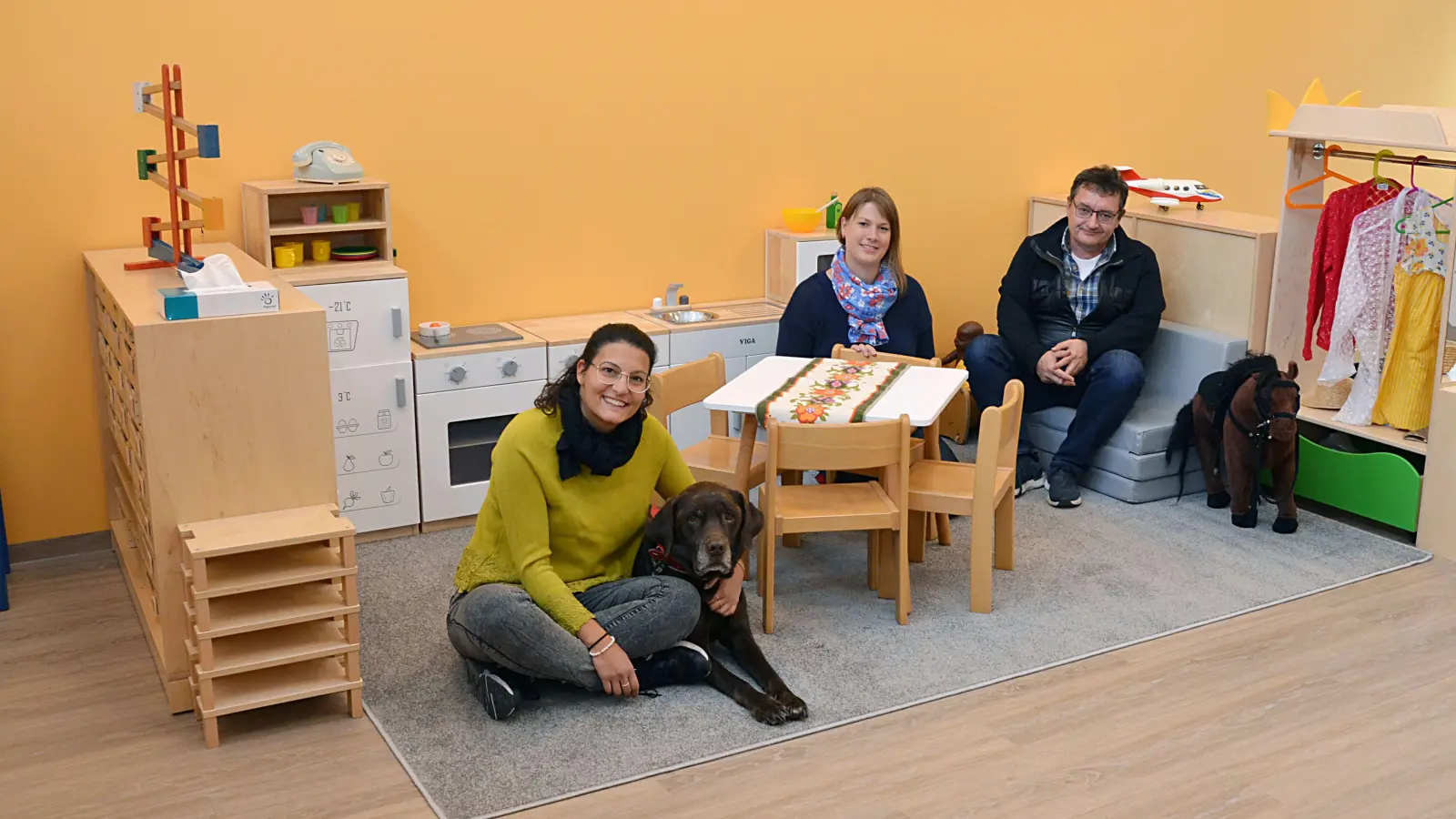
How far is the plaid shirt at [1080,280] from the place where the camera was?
192 inches

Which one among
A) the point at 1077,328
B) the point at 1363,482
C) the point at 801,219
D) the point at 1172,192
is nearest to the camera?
the point at 1363,482

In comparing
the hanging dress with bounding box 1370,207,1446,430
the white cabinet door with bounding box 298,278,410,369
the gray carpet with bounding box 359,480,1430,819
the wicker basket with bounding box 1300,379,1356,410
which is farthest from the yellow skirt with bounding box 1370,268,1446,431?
the white cabinet door with bounding box 298,278,410,369

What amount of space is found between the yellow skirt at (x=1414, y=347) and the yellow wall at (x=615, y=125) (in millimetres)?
1820

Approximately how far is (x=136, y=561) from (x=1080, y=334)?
3.24 m

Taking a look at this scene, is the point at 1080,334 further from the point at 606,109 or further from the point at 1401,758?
the point at 1401,758

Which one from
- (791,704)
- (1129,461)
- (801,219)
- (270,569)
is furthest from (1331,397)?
(270,569)

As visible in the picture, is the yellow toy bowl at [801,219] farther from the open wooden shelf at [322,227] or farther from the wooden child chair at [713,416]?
the open wooden shelf at [322,227]

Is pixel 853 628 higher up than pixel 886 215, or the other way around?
pixel 886 215

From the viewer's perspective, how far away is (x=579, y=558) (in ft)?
10.6

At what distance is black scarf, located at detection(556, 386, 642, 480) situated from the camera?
10.0 ft

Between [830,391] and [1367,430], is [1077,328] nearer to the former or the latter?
[1367,430]

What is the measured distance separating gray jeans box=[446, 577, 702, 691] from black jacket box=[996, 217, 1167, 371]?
A: 2163mm

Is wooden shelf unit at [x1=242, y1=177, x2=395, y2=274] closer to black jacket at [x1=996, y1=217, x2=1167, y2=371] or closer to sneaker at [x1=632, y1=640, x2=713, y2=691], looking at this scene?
sneaker at [x1=632, y1=640, x2=713, y2=691]

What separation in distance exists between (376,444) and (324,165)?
0.88 metres
